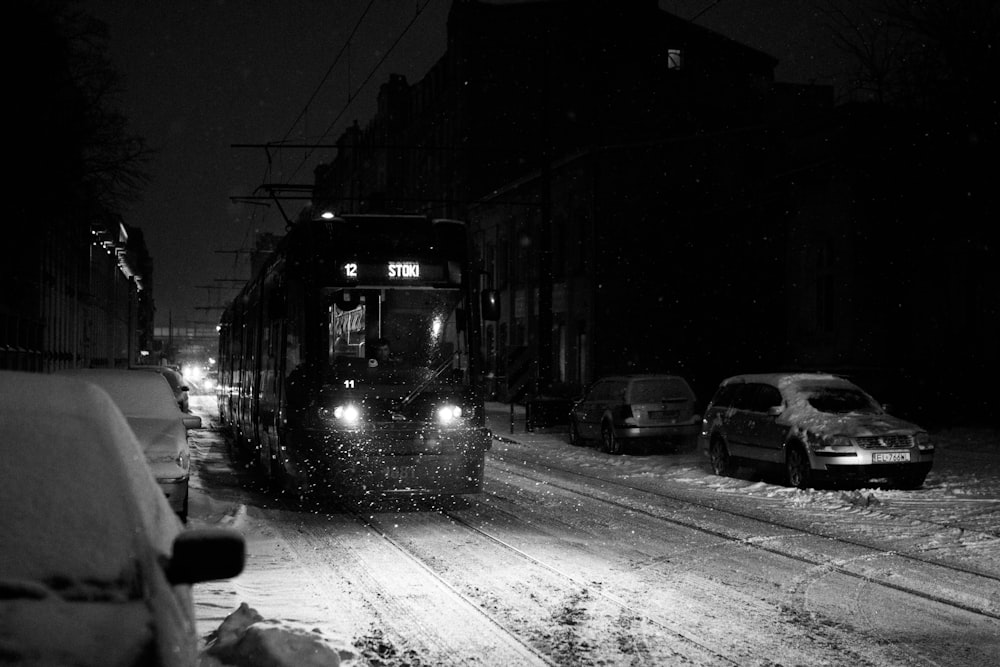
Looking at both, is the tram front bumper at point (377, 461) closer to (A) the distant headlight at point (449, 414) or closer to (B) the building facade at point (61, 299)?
(A) the distant headlight at point (449, 414)

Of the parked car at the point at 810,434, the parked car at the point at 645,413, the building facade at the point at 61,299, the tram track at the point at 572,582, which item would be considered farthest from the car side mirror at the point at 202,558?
the building facade at the point at 61,299

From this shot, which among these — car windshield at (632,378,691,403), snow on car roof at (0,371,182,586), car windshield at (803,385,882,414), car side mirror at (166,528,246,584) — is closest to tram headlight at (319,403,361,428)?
car windshield at (803,385,882,414)

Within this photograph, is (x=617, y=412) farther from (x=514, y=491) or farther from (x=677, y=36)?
(x=677, y=36)

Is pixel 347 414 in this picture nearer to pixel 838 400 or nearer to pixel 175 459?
pixel 175 459

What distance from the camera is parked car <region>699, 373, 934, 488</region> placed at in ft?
52.2

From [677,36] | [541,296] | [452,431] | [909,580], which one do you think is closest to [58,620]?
[909,580]

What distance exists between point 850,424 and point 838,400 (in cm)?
145

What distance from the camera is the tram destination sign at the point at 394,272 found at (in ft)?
45.2

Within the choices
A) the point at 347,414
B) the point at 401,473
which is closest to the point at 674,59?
the point at 347,414

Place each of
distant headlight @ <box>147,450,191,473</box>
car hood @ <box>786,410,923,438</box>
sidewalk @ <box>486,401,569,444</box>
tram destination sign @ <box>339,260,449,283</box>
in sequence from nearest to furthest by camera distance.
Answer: distant headlight @ <box>147,450,191,473</box>, tram destination sign @ <box>339,260,449,283</box>, car hood @ <box>786,410,923,438</box>, sidewalk @ <box>486,401,569,444</box>

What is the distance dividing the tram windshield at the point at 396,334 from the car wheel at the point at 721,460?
21.5 feet

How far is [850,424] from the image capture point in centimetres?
1619

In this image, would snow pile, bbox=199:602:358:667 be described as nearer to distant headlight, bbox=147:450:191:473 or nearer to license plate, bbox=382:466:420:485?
distant headlight, bbox=147:450:191:473

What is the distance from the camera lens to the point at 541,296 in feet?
95.1
